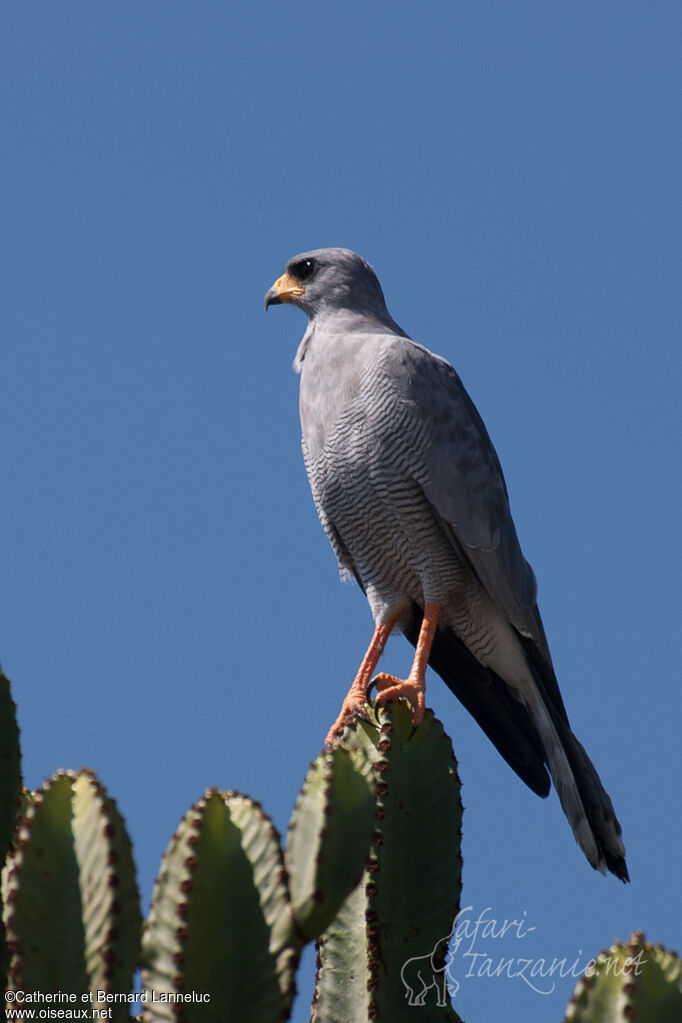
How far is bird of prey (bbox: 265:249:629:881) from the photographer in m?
5.96

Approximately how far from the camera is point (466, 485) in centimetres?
616

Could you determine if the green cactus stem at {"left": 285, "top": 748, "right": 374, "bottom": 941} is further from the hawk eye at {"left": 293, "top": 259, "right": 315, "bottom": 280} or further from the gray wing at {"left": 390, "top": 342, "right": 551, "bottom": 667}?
the hawk eye at {"left": 293, "top": 259, "right": 315, "bottom": 280}

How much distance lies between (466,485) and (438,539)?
267 mm

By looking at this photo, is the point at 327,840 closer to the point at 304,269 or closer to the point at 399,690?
the point at 399,690

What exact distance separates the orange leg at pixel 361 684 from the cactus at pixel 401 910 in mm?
848

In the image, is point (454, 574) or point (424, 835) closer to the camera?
point (424, 835)

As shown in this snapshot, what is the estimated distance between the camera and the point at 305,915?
10.8ft

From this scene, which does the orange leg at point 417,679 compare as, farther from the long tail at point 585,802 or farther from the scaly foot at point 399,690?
the long tail at point 585,802

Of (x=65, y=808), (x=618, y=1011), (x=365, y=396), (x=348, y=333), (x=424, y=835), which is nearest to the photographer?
(x=618, y=1011)

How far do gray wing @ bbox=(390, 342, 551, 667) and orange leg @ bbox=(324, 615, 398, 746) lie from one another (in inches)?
19.7

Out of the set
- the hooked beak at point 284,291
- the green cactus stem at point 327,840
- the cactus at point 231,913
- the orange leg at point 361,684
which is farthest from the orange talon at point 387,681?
the hooked beak at point 284,291

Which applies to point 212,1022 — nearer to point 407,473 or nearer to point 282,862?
point 282,862

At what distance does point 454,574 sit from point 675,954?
3088 millimetres

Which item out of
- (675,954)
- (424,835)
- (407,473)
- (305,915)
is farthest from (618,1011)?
(407,473)
